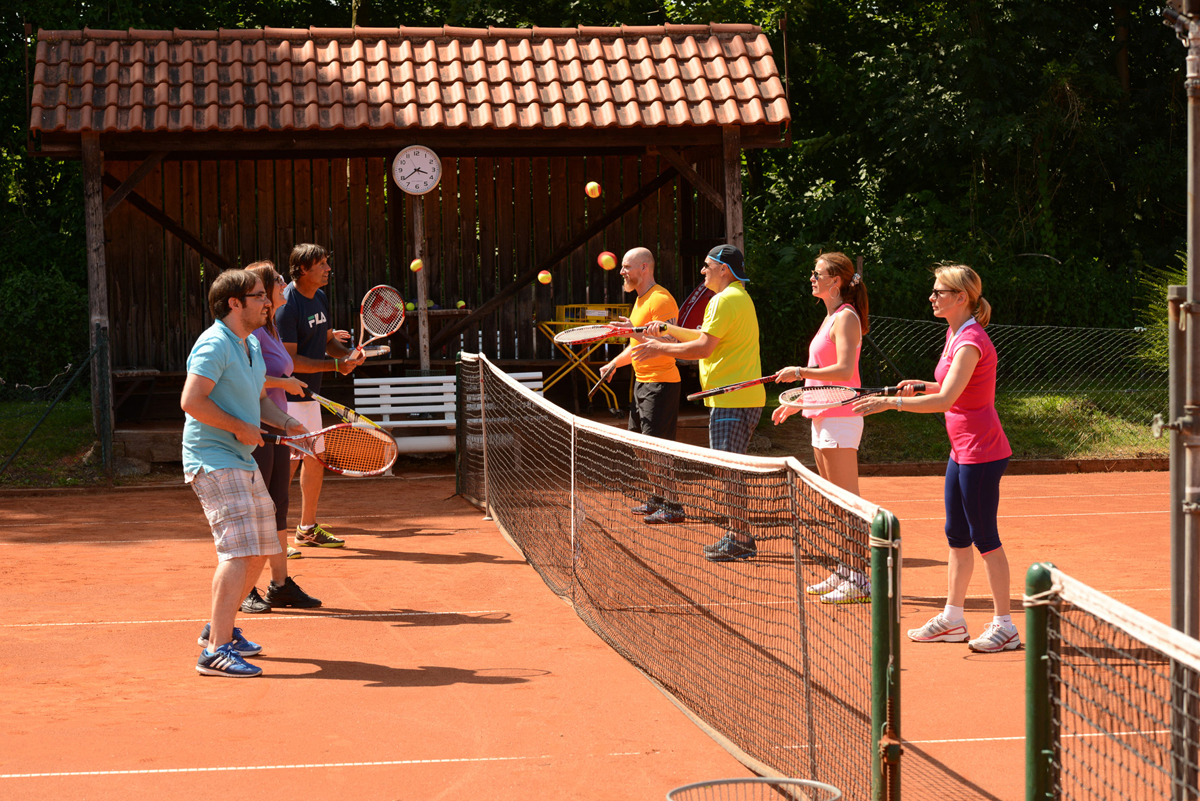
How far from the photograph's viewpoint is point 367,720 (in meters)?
4.94

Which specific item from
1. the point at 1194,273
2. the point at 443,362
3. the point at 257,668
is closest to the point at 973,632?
the point at 1194,273

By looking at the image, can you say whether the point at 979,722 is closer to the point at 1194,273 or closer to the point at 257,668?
the point at 1194,273

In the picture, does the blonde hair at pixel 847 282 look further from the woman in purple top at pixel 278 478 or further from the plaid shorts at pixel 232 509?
the plaid shorts at pixel 232 509

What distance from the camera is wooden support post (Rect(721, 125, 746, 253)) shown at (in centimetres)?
1280

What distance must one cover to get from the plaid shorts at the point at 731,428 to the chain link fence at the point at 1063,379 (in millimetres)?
6385

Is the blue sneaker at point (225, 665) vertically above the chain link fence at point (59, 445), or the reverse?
the chain link fence at point (59, 445)

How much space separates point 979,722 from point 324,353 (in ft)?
16.2

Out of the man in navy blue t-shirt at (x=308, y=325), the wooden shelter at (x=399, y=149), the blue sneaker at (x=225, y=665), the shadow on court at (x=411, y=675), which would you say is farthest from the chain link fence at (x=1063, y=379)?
the blue sneaker at (x=225, y=665)

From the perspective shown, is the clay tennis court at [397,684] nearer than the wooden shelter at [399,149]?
Yes

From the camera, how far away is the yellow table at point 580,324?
13.6m

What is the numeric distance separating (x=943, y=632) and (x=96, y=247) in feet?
31.4

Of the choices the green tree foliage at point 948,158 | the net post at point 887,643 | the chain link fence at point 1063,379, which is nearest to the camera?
the net post at point 887,643

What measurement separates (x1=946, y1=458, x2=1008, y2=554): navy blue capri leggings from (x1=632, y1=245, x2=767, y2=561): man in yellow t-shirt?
6.37ft

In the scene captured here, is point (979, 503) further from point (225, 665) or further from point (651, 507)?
point (225, 665)
